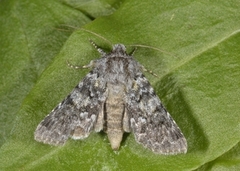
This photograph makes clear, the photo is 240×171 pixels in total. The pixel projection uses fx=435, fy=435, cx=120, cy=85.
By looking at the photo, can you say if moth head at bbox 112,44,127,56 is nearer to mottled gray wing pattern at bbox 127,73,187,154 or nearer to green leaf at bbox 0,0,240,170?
green leaf at bbox 0,0,240,170

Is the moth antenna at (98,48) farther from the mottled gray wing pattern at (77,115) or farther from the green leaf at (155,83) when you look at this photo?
the mottled gray wing pattern at (77,115)

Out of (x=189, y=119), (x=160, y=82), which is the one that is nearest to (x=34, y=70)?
(x=160, y=82)

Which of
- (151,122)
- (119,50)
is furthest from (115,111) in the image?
(119,50)

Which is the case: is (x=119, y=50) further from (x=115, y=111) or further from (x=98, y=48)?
(x=115, y=111)

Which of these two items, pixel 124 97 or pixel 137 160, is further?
pixel 124 97

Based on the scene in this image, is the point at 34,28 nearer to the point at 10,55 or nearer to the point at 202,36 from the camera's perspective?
Result: the point at 10,55

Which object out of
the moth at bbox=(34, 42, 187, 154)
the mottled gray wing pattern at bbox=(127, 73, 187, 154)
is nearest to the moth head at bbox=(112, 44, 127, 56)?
the moth at bbox=(34, 42, 187, 154)

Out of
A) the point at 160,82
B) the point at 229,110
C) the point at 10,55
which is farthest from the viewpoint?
the point at 10,55

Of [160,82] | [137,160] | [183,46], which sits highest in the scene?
[183,46]
